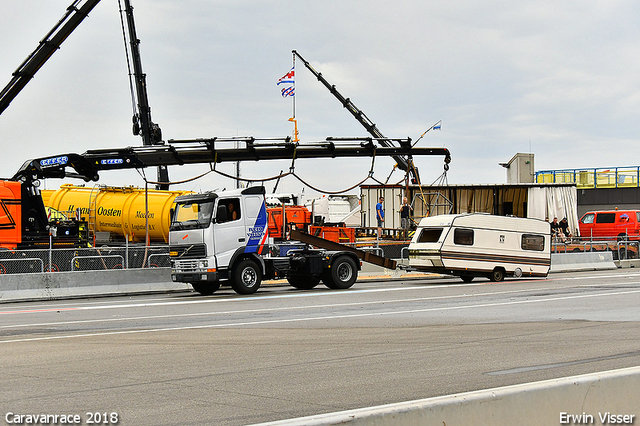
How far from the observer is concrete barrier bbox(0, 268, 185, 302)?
64.9 feet

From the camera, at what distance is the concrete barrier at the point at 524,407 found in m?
4.30

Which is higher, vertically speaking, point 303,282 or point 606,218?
point 606,218

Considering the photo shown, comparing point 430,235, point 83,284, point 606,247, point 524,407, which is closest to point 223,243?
point 83,284

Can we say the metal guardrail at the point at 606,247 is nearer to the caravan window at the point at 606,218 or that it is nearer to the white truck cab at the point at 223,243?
the caravan window at the point at 606,218

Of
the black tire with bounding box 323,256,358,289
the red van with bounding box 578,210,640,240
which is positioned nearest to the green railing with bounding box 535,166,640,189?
the red van with bounding box 578,210,640,240

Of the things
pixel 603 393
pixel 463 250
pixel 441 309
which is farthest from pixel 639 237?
pixel 603 393

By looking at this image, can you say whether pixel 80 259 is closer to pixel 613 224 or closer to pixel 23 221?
pixel 23 221

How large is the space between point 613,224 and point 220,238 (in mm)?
28015

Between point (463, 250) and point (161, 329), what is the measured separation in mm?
14362

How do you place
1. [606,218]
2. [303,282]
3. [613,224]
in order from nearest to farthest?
[303,282]
[613,224]
[606,218]

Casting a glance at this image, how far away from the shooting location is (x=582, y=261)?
3322 centimetres

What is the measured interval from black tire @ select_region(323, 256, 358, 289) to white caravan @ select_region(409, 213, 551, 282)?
11.7 ft

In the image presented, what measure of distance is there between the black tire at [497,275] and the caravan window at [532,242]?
1.35 metres

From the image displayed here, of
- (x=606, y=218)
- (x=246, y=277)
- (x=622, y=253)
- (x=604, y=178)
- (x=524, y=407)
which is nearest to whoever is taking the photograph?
(x=524, y=407)
